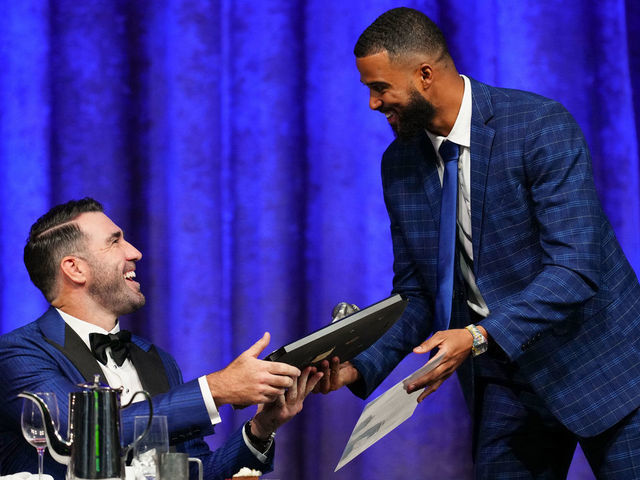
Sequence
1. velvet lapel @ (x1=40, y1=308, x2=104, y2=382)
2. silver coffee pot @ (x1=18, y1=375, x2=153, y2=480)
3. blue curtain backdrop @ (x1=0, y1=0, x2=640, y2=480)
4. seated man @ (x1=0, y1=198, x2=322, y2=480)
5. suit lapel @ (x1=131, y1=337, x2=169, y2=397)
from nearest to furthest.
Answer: silver coffee pot @ (x1=18, y1=375, x2=153, y2=480)
seated man @ (x1=0, y1=198, x2=322, y2=480)
velvet lapel @ (x1=40, y1=308, x2=104, y2=382)
suit lapel @ (x1=131, y1=337, x2=169, y2=397)
blue curtain backdrop @ (x1=0, y1=0, x2=640, y2=480)

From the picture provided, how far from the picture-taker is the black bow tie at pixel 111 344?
2082 millimetres

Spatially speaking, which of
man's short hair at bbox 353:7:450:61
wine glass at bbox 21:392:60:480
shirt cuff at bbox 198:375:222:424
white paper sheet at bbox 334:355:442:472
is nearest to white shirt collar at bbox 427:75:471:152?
man's short hair at bbox 353:7:450:61

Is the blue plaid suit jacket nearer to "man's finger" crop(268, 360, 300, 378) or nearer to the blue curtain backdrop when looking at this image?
"man's finger" crop(268, 360, 300, 378)

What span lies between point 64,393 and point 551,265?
1033 mm

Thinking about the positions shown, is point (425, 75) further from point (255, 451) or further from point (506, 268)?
point (255, 451)

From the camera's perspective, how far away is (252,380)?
5.58 feet

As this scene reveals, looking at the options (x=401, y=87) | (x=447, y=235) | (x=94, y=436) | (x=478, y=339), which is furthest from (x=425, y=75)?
(x=94, y=436)

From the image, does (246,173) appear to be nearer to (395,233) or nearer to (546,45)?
(395,233)

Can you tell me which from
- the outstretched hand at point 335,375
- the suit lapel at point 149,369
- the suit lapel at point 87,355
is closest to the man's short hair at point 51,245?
the suit lapel at point 87,355

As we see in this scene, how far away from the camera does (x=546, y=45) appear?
107 inches

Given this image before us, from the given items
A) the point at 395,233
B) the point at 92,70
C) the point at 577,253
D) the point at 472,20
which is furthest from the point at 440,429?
the point at 92,70

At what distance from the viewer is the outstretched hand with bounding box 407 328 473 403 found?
1.67m

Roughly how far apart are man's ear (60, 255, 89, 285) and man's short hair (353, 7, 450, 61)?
2.82ft

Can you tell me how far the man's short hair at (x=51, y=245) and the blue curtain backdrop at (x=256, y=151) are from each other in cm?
47
